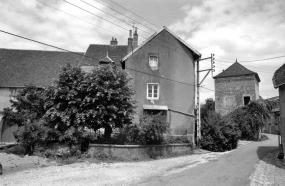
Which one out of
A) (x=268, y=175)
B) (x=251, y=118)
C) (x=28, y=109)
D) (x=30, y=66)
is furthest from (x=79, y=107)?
(x=251, y=118)

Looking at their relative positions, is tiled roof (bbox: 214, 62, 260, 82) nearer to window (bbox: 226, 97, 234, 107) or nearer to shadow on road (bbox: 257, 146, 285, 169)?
window (bbox: 226, 97, 234, 107)

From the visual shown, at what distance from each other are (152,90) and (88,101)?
7545mm

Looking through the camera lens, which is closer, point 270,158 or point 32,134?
point 32,134

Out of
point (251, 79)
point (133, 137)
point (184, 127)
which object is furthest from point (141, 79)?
point (251, 79)

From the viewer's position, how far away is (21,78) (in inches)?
853

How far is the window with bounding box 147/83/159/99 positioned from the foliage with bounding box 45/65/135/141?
553 centimetres

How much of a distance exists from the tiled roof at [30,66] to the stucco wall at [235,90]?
83.5 feet

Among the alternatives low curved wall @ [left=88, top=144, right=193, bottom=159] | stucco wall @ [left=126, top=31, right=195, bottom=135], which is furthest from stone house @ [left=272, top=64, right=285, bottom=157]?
stucco wall @ [left=126, top=31, right=195, bottom=135]

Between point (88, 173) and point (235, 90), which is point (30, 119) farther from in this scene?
point (235, 90)

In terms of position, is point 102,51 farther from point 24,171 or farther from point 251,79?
point 251,79

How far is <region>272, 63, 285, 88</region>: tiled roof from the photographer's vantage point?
11.1 meters

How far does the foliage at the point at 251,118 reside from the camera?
2800 centimetres

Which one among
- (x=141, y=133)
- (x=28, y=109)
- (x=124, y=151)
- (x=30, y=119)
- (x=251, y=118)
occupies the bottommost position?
(x=124, y=151)

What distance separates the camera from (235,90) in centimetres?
3741
